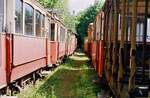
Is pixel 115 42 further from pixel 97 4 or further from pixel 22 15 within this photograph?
pixel 97 4

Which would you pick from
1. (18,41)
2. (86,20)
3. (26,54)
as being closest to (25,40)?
(26,54)

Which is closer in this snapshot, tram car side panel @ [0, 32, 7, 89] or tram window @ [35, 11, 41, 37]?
tram car side panel @ [0, 32, 7, 89]

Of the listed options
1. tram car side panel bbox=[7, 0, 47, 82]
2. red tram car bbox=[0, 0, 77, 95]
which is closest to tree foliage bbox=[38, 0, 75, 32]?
tram car side panel bbox=[7, 0, 47, 82]

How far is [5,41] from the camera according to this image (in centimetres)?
792

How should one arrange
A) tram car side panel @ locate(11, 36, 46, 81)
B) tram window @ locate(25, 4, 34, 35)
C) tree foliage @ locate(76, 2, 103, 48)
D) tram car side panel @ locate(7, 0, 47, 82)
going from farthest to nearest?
1. tree foliage @ locate(76, 2, 103, 48)
2. tram window @ locate(25, 4, 34, 35)
3. tram car side panel @ locate(11, 36, 46, 81)
4. tram car side panel @ locate(7, 0, 47, 82)

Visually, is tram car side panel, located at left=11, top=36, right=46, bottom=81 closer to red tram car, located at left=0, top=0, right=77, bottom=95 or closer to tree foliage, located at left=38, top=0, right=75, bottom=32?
red tram car, located at left=0, top=0, right=77, bottom=95

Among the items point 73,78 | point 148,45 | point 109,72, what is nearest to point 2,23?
point 109,72

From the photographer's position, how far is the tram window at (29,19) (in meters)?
10.2

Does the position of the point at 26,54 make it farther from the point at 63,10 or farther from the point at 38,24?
the point at 63,10

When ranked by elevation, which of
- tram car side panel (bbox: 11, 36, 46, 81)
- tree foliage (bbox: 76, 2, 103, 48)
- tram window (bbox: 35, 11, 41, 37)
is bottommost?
tram car side panel (bbox: 11, 36, 46, 81)

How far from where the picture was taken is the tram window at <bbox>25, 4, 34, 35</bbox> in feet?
33.6

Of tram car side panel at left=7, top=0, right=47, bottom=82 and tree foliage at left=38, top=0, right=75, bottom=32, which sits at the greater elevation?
tree foliage at left=38, top=0, right=75, bottom=32

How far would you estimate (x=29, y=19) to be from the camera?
35.8ft

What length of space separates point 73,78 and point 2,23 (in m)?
9.31
